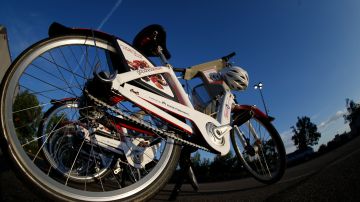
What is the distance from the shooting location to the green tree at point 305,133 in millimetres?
86244

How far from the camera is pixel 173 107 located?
8.18 feet

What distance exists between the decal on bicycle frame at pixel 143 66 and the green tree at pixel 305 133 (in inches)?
3641

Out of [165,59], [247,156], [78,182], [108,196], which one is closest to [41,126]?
[78,182]

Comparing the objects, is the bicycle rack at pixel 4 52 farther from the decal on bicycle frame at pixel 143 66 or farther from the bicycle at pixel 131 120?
the decal on bicycle frame at pixel 143 66

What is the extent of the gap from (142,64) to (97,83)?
618 millimetres

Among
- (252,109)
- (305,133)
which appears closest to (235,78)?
(252,109)

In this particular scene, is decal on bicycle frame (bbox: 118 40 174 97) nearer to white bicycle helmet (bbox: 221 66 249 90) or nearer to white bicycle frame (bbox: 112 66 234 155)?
white bicycle frame (bbox: 112 66 234 155)

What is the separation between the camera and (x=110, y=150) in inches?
136

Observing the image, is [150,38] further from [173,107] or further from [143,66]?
[173,107]

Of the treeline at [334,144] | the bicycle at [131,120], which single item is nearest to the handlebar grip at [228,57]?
the bicycle at [131,120]

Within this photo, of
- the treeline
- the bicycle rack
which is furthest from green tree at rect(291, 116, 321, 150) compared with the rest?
the bicycle rack

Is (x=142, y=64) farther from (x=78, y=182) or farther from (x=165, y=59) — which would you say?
(x=78, y=182)

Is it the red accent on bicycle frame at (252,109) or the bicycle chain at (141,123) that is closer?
the bicycle chain at (141,123)

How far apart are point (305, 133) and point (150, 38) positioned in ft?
316
